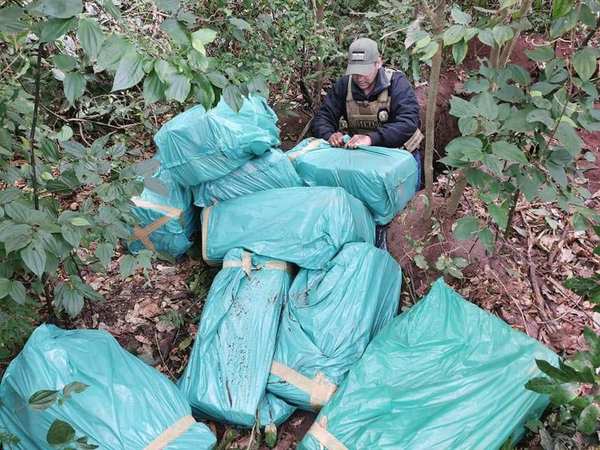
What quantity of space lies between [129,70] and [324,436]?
55.1 inches

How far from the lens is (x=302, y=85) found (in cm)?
386

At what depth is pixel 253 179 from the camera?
2609 millimetres

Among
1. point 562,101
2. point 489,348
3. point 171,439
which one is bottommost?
point 171,439

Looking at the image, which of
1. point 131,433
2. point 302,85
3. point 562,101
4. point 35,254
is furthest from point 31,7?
point 302,85

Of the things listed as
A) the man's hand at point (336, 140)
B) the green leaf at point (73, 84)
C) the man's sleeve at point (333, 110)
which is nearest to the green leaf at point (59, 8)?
the green leaf at point (73, 84)

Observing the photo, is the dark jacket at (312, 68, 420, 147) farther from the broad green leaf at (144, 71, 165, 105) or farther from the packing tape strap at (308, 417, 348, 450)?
the broad green leaf at (144, 71, 165, 105)

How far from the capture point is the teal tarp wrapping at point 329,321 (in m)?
2.08

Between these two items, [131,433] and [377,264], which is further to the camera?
[377,264]

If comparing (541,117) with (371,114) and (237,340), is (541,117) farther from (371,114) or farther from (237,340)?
(371,114)

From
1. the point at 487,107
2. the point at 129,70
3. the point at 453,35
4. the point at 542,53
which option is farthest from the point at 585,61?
the point at 129,70

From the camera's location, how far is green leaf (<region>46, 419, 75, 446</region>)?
1443 mm

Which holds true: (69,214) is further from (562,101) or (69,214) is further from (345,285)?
(562,101)

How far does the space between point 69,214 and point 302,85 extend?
8.08ft

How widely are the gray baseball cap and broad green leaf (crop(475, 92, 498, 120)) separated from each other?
4.57 ft
